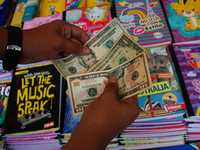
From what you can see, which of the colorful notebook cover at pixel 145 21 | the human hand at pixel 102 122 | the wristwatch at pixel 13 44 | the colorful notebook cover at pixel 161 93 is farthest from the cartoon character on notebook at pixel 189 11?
the wristwatch at pixel 13 44

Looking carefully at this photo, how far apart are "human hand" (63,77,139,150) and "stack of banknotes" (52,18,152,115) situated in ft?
0.55

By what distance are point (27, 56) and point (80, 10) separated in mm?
897

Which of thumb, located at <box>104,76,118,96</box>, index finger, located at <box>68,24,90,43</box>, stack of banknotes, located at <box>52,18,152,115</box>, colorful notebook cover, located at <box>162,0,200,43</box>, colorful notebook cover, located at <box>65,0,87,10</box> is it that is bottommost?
thumb, located at <box>104,76,118,96</box>

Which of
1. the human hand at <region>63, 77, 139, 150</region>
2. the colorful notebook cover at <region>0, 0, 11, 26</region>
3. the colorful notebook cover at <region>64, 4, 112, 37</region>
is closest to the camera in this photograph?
the human hand at <region>63, 77, 139, 150</region>

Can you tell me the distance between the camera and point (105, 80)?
975 mm

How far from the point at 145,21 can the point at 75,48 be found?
859 millimetres

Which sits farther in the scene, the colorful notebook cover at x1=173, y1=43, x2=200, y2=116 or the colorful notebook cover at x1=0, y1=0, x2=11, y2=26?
the colorful notebook cover at x1=0, y1=0, x2=11, y2=26

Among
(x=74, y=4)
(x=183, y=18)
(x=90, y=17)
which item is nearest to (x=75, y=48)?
(x=90, y=17)

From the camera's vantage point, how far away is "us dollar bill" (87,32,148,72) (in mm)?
968

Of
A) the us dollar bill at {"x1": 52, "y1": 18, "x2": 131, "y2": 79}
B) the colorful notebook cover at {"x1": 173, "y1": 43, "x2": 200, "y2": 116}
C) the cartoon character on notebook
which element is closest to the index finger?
the us dollar bill at {"x1": 52, "y1": 18, "x2": 131, "y2": 79}

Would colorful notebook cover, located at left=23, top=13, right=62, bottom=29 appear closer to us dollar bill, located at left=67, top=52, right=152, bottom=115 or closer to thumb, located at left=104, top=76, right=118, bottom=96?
us dollar bill, located at left=67, top=52, right=152, bottom=115

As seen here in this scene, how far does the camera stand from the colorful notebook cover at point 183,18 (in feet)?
3.98

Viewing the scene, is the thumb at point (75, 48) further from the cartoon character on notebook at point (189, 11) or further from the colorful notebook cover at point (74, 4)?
the cartoon character on notebook at point (189, 11)

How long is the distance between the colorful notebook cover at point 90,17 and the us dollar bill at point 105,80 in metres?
0.57
